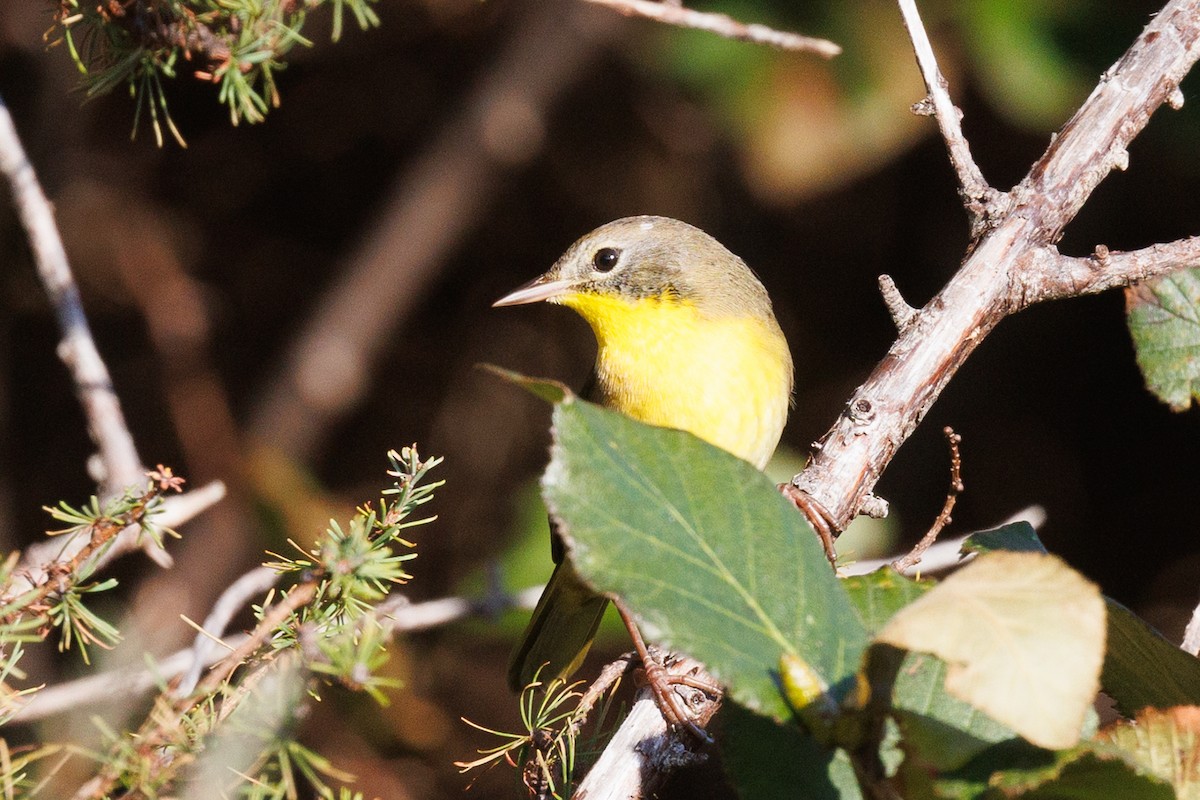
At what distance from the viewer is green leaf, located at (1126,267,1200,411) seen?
5.84 ft

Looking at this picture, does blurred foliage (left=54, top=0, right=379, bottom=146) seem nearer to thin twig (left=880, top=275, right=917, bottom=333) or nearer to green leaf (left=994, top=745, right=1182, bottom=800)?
thin twig (left=880, top=275, right=917, bottom=333)

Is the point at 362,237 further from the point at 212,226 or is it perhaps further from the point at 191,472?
the point at 191,472

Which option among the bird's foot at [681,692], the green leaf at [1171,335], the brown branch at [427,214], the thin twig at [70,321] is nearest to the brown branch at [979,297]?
the green leaf at [1171,335]

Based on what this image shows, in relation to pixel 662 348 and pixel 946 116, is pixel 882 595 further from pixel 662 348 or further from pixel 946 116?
pixel 662 348

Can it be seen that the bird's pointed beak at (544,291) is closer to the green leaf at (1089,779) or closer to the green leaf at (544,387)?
the green leaf at (544,387)

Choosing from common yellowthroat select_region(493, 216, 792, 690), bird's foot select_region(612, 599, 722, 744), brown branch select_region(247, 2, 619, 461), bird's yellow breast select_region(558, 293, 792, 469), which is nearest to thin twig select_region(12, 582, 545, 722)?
common yellowthroat select_region(493, 216, 792, 690)

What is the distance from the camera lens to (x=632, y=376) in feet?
9.16

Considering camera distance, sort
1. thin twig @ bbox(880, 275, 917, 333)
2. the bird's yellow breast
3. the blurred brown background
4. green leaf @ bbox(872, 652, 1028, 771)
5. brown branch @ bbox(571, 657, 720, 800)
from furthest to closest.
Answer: the blurred brown background
the bird's yellow breast
thin twig @ bbox(880, 275, 917, 333)
brown branch @ bbox(571, 657, 720, 800)
green leaf @ bbox(872, 652, 1028, 771)

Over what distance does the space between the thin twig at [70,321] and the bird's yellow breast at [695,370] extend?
1.13m

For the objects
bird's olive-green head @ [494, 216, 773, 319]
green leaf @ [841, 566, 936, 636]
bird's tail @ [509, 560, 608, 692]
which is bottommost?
bird's tail @ [509, 560, 608, 692]

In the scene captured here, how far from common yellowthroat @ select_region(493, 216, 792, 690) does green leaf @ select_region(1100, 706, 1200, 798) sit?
4.95 feet

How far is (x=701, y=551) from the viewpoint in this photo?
110 cm

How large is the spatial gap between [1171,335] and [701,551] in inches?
43.2

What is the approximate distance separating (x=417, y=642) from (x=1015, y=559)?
4.06 meters
